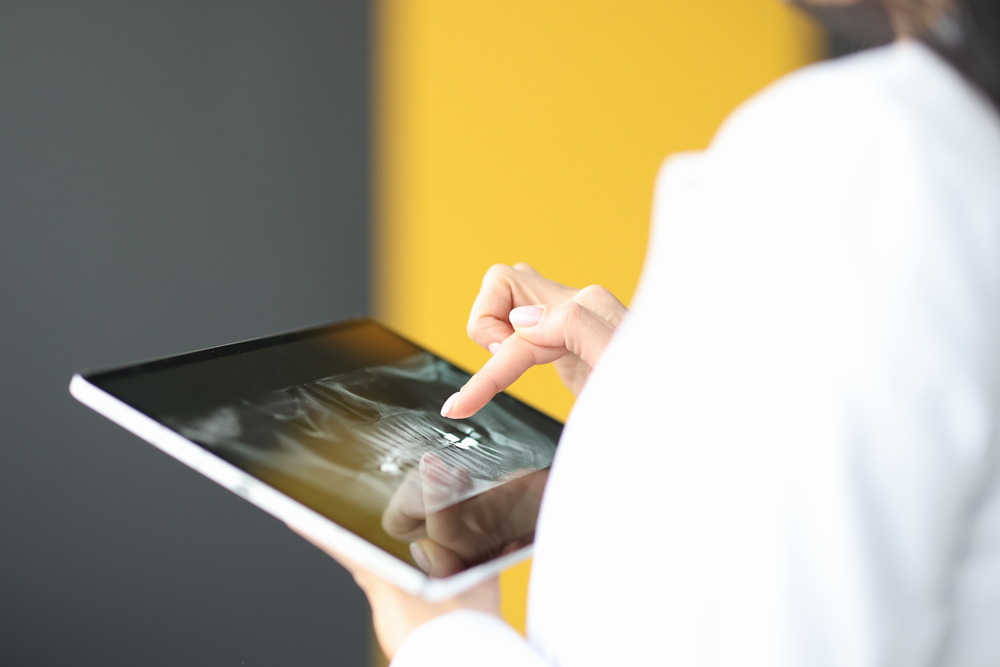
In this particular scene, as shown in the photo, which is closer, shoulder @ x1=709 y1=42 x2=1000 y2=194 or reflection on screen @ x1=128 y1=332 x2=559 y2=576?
shoulder @ x1=709 y1=42 x2=1000 y2=194

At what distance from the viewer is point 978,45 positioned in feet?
1.00

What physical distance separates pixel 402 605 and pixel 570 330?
25 centimetres

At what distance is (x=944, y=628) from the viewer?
0.32 m

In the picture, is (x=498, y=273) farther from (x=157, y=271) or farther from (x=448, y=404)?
(x=157, y=271)

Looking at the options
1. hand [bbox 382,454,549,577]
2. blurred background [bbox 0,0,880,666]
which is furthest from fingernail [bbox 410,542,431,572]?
blurred background [bbox 0,0,880,666]

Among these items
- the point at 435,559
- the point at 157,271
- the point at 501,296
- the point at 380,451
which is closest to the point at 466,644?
the point at 435,559

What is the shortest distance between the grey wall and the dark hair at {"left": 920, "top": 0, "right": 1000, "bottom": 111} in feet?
4.27

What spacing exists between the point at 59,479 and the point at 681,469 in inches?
53.7

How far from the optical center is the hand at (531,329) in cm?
58

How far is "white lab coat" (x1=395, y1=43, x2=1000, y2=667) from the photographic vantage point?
10.8 inches

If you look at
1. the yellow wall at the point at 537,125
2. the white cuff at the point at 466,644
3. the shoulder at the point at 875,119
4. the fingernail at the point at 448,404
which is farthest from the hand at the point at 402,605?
the yellow wall at the point at 537,125

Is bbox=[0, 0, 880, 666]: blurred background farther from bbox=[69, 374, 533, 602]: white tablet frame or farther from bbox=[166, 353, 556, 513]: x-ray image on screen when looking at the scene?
bbox=[69, 374, 533, 602]: white tablet frame

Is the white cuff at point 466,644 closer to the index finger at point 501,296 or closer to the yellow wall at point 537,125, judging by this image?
the index finger at point 501,296

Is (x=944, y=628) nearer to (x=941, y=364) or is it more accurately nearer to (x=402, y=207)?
(x=941, y=364)
